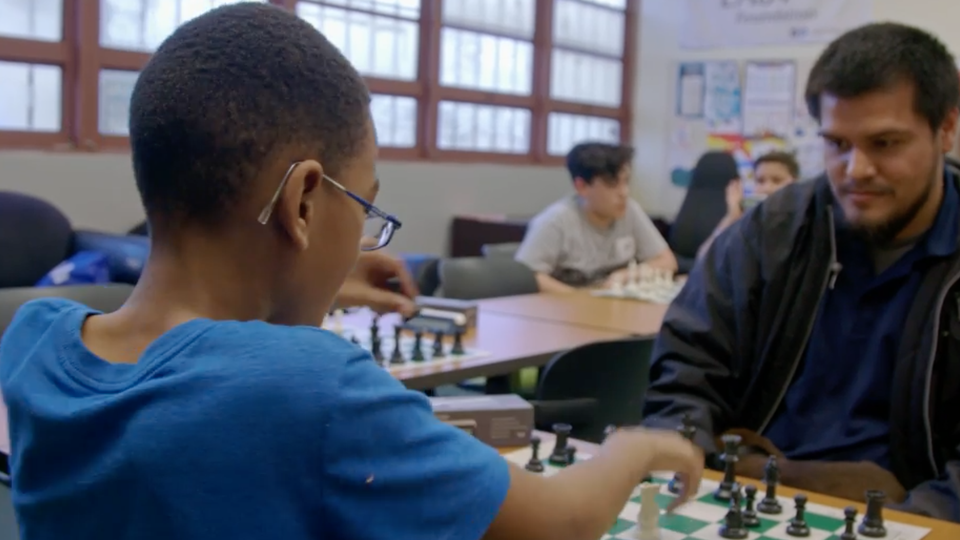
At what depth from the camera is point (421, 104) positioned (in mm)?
8094

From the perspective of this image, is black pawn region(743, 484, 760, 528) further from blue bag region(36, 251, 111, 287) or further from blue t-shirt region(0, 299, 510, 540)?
blue bag region(36, 251, 111, 287)

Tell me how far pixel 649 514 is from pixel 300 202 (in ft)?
2.67

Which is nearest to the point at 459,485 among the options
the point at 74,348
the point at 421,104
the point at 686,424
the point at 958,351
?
the point at 74,348

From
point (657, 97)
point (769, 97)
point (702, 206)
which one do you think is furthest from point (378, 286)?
point (657, 97)

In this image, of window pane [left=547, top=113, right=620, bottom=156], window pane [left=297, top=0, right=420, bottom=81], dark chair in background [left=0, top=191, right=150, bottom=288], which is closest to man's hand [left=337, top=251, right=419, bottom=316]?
dark chair in background [left=0, top=191, right=150, bottom=288]

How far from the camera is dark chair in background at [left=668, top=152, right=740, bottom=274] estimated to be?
8031 mm

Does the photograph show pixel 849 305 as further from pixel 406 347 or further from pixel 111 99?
pixel 111 99

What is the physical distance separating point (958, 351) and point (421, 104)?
20.9ft

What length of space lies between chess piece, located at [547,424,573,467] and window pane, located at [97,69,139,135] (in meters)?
4.82

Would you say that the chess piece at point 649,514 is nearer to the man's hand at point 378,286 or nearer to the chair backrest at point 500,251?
the man's hand at point 378,286

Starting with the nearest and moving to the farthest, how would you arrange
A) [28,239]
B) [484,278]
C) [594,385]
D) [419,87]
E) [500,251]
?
[594,385] < [484,278] < [28,239] < [500,251] < [419,87]

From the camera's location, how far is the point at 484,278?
4.75 meters

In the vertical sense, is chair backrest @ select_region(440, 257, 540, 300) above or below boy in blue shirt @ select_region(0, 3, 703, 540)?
below

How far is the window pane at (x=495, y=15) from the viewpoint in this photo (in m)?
8.23
